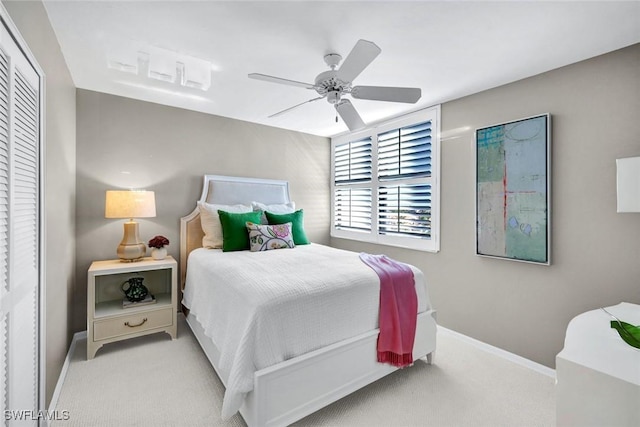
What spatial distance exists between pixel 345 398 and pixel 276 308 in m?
0.91

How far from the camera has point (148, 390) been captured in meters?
2.06

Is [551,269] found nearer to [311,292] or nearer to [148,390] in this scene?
[311,292]

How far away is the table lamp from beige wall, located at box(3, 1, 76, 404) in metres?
0.31

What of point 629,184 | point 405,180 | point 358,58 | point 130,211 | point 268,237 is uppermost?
point 358,58

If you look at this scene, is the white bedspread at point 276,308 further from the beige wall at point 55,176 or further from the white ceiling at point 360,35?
the white ceiling at point 360,35

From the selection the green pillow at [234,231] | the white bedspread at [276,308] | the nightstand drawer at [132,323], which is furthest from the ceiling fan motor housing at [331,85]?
the nightstand drawer at [132,323]

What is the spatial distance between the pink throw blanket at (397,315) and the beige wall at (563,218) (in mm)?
999

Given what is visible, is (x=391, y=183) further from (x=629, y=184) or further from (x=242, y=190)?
(x=629, y=184)

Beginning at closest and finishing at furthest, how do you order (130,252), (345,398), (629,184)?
1. (629,184)
2. (345,398)
3. (130,252)

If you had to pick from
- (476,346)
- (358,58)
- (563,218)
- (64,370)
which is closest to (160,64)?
(358,58)

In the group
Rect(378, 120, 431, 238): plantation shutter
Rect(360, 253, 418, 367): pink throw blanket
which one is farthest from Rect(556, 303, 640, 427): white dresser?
Rect(378, 120, 431, 238): plantation shutter

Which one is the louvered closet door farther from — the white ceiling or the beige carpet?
the white ceiling

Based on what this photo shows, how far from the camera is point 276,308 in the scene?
1651 millimetres

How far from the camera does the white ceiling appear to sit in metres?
1.66
